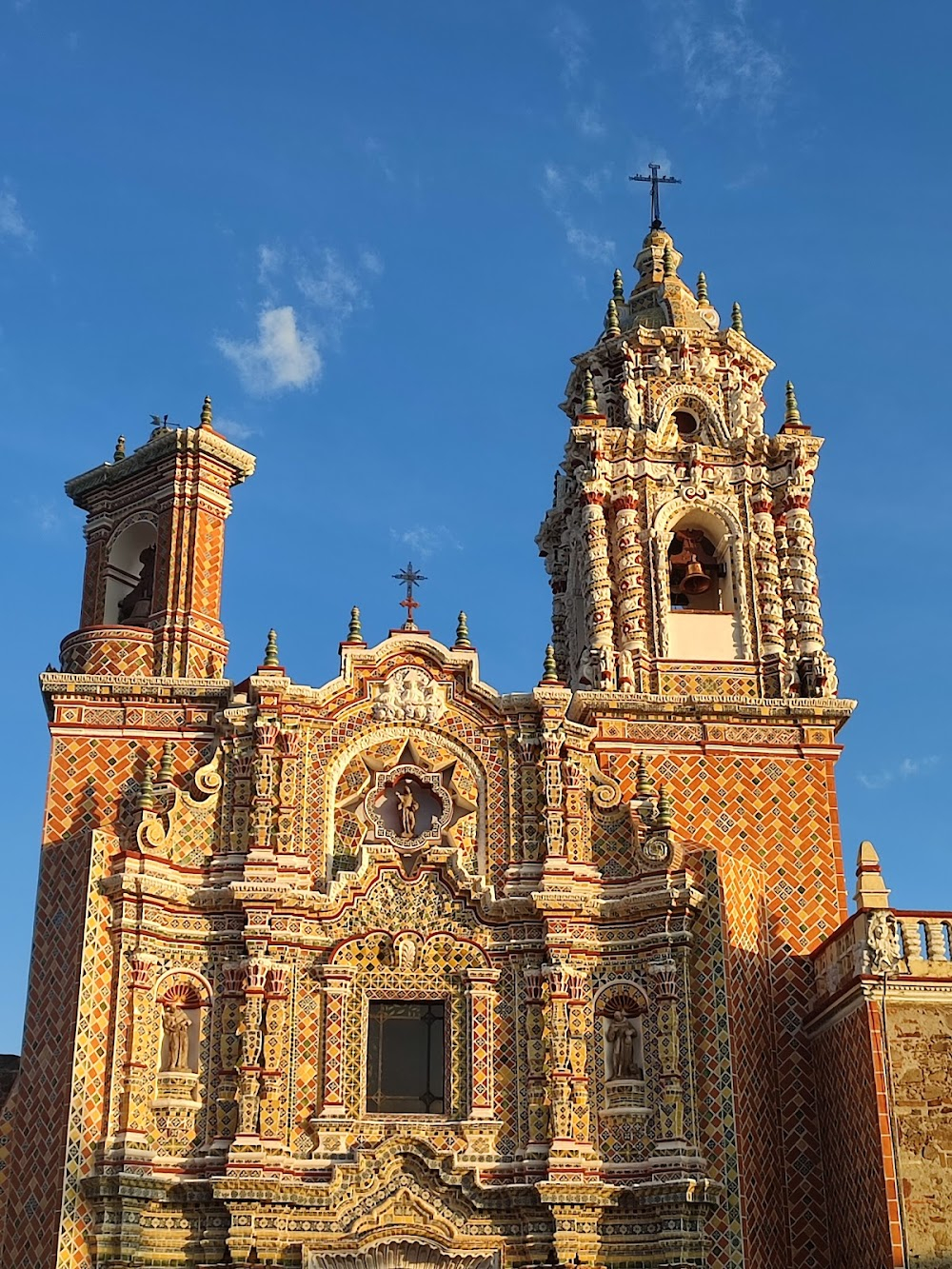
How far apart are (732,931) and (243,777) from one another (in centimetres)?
689

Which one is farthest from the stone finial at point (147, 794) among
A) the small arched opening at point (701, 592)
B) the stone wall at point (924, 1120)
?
the stone wall at point (924, 1120)

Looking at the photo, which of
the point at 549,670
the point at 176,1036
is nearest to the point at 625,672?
the point at 549,670

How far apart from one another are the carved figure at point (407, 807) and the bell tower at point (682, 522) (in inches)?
129

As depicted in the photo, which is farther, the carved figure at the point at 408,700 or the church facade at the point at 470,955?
the carved figure at the point at 408,700

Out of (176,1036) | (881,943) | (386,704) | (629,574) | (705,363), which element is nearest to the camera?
(881,943)

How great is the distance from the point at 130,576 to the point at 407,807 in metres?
6.33

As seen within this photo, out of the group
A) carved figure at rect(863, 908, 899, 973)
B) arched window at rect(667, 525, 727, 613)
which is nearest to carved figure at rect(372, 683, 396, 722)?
arched window at rect(667, 525, 727, 613)

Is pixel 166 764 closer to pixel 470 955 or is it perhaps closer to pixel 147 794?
pixel 147 794

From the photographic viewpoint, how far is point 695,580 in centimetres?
2819

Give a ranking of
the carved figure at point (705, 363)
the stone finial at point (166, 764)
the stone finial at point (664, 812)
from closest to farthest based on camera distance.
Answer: the stone finial at point (664, 812) → the stone finial at point (166, 764) → the carved figure at point (705, 363)

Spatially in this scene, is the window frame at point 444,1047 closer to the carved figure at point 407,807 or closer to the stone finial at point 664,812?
the carved figure at point 407,807

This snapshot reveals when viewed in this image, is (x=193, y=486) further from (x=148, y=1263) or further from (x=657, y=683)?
(x=148, y=1263)

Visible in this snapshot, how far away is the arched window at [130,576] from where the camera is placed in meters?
27.7

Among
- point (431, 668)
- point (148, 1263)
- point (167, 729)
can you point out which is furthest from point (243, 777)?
point (148, 1263)
